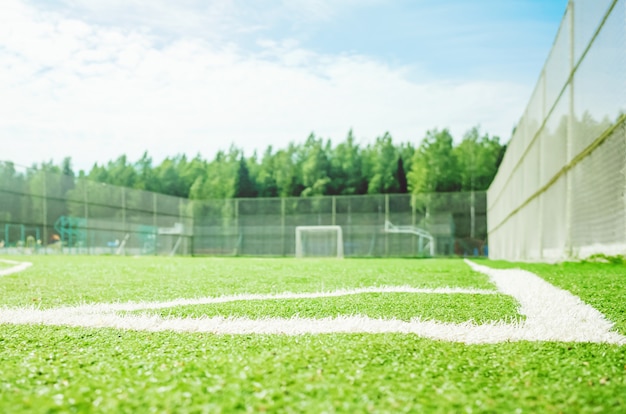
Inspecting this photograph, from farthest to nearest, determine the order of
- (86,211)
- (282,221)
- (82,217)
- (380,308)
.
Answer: (282,221), (86,211), (82,217), (380,308)

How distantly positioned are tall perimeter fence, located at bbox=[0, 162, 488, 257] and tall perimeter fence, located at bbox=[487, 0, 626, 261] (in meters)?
15.1

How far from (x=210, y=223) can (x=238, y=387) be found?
27.4 meters

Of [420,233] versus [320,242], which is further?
[320,242]

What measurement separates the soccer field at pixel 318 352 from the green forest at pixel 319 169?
33440 mm

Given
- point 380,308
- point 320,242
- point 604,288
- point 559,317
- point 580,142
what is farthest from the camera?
point 320,242

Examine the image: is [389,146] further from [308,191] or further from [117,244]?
[117,244]

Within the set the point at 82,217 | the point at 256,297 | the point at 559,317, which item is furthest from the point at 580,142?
the point at 82,217

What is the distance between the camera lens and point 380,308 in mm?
2984

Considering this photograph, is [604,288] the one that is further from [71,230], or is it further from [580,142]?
[71,230]

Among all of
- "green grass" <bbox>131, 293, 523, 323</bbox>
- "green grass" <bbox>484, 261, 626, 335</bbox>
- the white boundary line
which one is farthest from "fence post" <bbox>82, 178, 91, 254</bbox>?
"green grass" <bbox>131, 293, 523, 323</bbox>

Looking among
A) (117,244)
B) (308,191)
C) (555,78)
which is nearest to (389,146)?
(308,191)

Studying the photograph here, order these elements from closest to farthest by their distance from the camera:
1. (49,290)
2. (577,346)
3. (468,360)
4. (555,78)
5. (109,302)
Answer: (468,360), (577,346), (109,302), (49,290), (555,78)

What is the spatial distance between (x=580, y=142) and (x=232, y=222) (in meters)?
22.5

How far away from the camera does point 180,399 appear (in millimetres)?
1329
